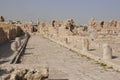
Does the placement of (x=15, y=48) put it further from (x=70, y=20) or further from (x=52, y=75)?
(x=70, y=20)

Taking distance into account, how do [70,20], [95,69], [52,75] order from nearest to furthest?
[52,75] < [95,69] < [70,20]

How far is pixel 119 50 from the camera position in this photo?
1917cm

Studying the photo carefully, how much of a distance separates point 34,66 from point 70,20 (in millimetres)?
34731

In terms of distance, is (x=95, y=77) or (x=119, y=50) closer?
(x=95, y=77)

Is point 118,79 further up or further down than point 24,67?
further down

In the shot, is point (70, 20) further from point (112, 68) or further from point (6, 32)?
point (112, 68)

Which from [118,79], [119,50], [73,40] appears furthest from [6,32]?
[118,79]

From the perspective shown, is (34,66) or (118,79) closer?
(34,66)

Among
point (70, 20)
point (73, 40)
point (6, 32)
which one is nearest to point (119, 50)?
point (73, 40)

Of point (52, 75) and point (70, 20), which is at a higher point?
point (70, 20)

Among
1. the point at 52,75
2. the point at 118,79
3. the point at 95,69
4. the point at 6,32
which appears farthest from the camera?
the point at 6,32

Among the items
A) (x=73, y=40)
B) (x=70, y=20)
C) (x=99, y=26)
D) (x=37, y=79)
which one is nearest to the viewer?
(x=37, y=79)

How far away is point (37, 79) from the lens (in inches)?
286

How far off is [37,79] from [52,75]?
13.1ft
